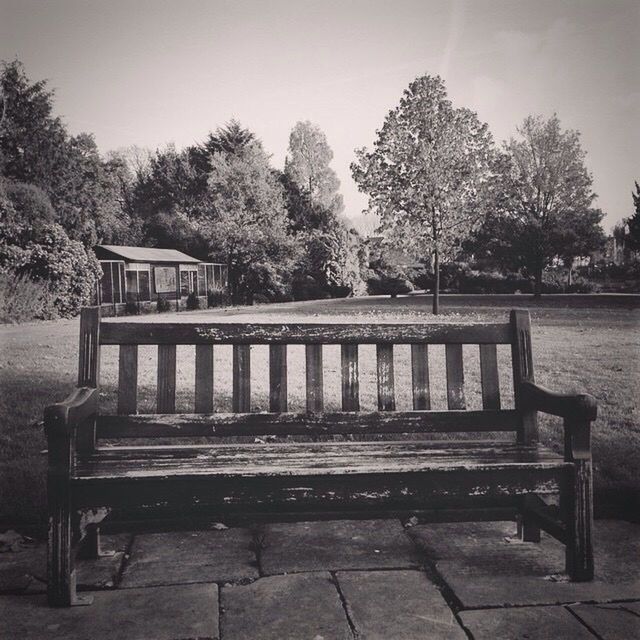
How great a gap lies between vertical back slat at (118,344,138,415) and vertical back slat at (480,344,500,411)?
65.8 inches

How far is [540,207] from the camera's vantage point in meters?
21.8

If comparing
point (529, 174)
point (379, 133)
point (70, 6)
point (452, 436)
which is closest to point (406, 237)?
point (379, 133)

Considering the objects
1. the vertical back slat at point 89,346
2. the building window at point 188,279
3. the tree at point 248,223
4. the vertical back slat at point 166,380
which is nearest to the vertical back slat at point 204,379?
the vertical back slat at point 166,380

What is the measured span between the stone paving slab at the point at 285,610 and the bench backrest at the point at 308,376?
0.71 metres

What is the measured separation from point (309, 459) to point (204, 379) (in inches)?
28.2

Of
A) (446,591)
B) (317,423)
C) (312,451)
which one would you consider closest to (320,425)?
(317,423)

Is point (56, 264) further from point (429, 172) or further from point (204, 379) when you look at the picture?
point (204, 379)

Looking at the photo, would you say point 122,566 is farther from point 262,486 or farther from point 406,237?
point 406,237

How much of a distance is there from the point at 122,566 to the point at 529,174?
17809mm

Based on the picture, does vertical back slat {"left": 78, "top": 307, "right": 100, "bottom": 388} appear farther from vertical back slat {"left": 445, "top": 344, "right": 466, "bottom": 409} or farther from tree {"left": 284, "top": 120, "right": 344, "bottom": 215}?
tree {"left": 284, "top": 120, "right": 344, "bottom": 215}

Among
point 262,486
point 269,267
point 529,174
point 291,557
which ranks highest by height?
point 529,174

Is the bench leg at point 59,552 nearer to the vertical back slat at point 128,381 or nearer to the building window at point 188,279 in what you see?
the vertical back slat at point 128,381

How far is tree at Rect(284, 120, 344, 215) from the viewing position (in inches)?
407

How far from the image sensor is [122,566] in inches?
102
